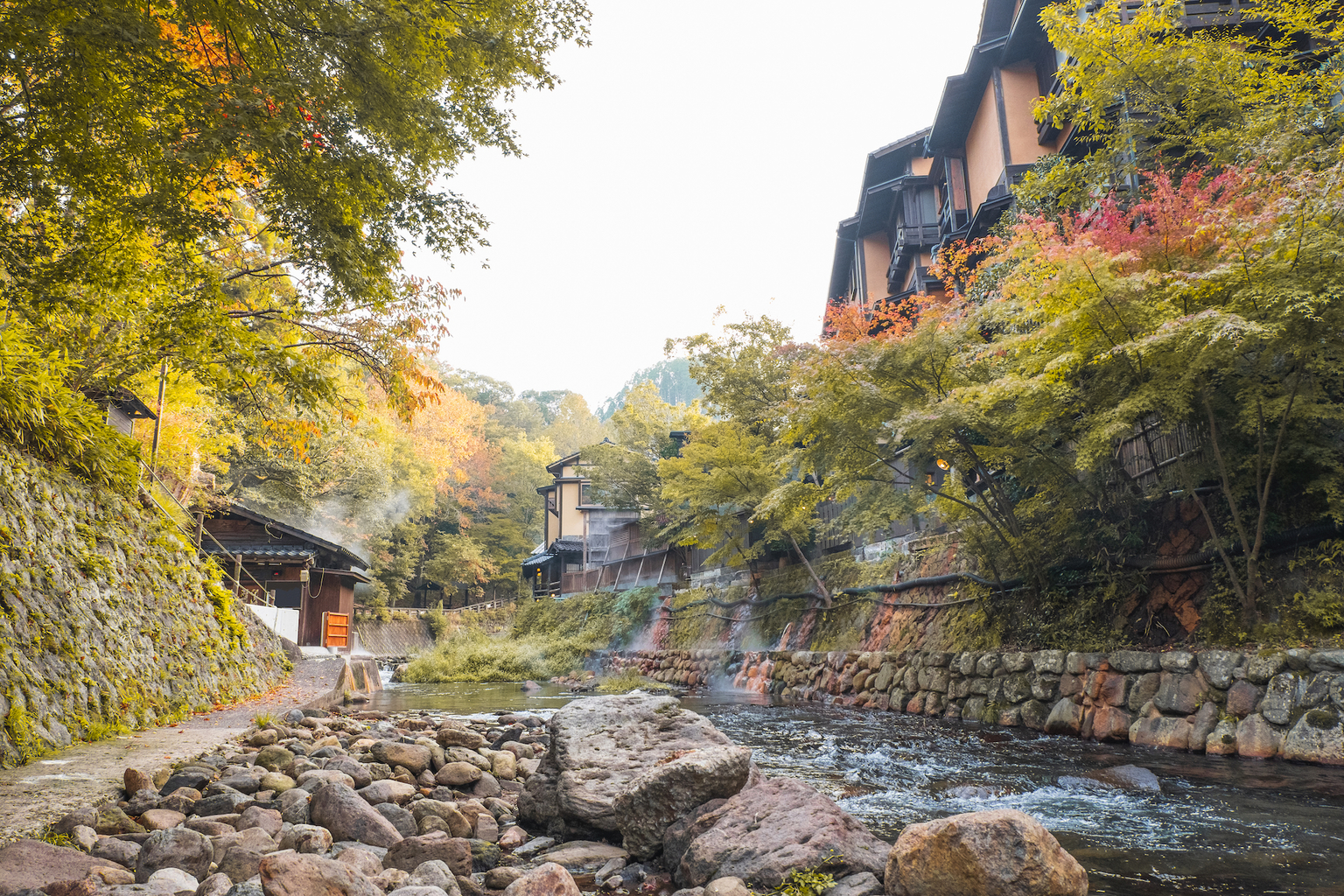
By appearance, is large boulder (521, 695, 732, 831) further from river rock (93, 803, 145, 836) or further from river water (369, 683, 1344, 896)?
river rock (93, 803, 145, 836)

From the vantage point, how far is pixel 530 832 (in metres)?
5.17

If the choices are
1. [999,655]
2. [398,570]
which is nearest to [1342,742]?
[999,655]

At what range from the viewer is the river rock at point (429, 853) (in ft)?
13.0

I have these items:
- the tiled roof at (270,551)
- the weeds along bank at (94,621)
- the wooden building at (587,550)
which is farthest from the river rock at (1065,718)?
the tiled roof at (270,551)

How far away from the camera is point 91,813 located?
150 inches

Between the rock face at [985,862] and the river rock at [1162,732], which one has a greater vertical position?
the rock face at [985,862]

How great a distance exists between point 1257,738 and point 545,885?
697 centimetres

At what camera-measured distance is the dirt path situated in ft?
12.3

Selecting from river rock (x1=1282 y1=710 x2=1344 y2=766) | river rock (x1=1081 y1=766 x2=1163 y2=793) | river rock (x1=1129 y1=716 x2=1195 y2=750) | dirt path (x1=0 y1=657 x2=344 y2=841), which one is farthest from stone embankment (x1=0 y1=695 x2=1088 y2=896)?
river rock (x1=1129 y1=716 x2=1195 y2=750)

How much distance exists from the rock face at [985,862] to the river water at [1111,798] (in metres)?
0.80

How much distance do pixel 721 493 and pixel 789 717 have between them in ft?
24.0

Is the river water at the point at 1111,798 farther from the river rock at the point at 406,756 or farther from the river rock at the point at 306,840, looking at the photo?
the river rock at the point at 306,840

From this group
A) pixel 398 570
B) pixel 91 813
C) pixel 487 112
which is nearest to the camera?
pixel 91 813

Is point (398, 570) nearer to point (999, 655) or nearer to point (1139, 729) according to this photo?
point (999, 655)
